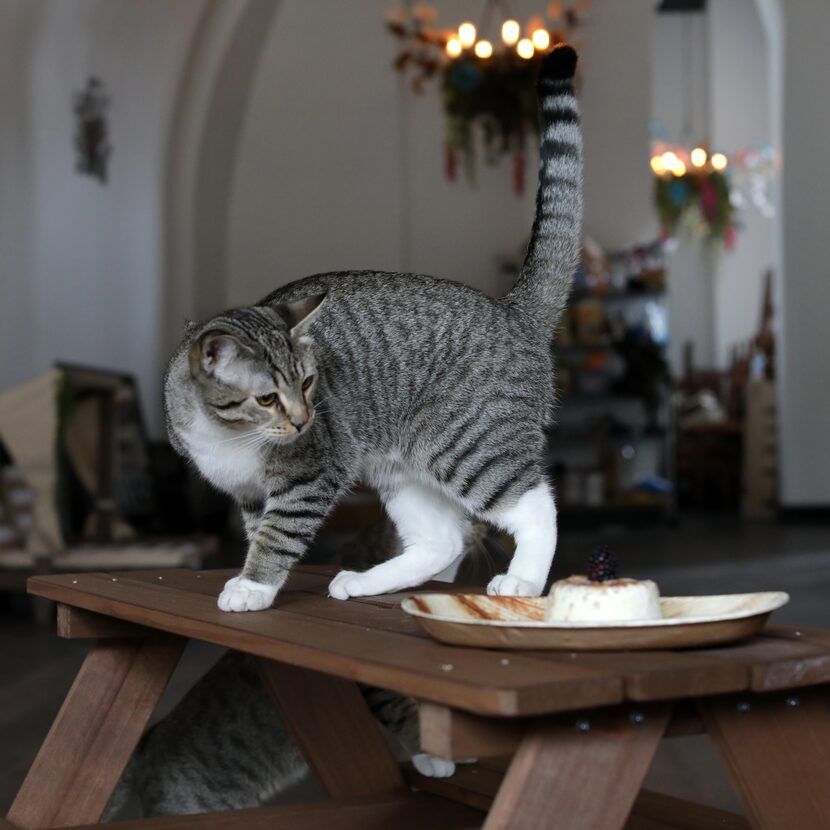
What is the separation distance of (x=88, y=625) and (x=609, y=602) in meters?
0.81

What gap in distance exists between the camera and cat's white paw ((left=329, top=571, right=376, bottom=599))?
1.56 meters

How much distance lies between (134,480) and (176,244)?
1.58m

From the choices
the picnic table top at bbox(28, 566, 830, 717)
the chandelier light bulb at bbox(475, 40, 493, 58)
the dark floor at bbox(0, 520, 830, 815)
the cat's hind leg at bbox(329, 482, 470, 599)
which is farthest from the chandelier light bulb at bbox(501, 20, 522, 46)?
the picnic table top at bbox(28, 566, 830, 717)

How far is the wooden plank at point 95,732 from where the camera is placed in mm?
1577

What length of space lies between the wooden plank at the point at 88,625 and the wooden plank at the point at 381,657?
11cm

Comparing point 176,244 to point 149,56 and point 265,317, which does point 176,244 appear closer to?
point 149,56

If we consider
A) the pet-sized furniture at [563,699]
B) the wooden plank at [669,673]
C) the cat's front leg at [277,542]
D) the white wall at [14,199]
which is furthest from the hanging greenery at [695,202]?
the wooden plank at [669,673]

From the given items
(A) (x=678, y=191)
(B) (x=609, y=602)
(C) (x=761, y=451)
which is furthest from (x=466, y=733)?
(A) (x=678, y=191)

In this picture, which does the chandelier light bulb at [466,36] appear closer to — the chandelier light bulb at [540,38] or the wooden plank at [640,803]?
the chandelier light bulb at [540,38]

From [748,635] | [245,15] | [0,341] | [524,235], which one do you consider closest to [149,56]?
[245,15]

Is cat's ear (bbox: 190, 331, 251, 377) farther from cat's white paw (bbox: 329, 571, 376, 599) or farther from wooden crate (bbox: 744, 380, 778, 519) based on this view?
wooden crate (bbox: 744, 380, 778, 519)

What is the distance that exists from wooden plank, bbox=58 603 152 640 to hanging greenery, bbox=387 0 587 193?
5.79 m

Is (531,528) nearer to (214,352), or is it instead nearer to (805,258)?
(214,352)

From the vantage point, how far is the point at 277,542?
1576 millimetres
